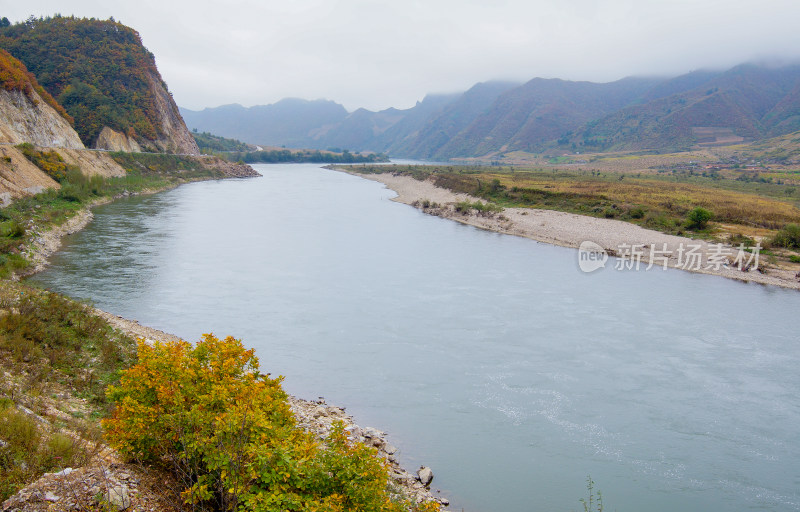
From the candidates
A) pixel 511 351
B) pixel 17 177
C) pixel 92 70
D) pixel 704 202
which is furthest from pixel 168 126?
pixel 511 351

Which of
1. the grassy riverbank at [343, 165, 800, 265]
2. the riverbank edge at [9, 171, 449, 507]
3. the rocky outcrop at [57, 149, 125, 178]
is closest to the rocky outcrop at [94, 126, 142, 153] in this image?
the rocky outcrop at [57, 149, 125, 178]

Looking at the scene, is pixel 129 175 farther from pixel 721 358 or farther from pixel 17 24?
pixel 721 358

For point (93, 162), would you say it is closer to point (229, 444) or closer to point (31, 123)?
point (31, 123)

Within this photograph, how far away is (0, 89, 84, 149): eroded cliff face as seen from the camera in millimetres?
33350

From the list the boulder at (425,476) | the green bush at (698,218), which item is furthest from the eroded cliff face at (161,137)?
the boulder at (425,476)

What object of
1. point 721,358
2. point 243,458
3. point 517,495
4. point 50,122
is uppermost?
point 50,122

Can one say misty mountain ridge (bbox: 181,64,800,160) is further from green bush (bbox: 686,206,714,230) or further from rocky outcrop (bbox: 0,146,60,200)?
rocky outcrop (bbox: 0,146,60,200)

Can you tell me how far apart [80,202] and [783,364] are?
32780 mm

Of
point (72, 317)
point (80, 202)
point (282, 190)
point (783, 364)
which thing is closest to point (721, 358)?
point (783, 364)

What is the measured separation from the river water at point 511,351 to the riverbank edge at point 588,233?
1.31m

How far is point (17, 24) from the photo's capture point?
59.4 m

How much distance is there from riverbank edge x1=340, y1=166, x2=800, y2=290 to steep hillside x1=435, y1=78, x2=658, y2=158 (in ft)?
352

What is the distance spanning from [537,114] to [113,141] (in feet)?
433

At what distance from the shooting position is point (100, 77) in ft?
180
